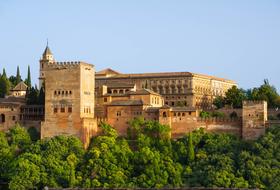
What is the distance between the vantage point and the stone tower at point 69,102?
63906 mm

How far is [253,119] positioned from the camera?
62562 millimetres

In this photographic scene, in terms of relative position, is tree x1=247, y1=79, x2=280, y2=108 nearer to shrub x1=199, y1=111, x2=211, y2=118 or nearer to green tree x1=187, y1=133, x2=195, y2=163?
shrub x1=199, y1=111, x2=211, y2=118

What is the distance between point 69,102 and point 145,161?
296 inches

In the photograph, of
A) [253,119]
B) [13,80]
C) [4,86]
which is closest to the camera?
[253,119]

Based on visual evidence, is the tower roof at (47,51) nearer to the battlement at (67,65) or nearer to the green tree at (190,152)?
the battlement at (67,65)

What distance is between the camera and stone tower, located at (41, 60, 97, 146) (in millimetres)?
63906

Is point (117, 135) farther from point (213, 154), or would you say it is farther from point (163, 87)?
point (163, 87)

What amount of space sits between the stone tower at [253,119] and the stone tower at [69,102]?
11.2 meters

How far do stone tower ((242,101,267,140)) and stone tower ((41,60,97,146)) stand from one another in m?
11.2

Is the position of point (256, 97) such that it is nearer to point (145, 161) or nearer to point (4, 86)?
point (145, 161)

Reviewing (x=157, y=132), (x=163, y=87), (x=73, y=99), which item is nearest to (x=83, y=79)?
(x=73, y=99)

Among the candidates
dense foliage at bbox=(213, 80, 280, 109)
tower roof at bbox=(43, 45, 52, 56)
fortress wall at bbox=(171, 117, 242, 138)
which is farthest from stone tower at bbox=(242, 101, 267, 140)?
tower roof at bbox=(43, 45, 52, 56)

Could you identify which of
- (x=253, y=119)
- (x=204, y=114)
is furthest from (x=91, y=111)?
(x=253, y=119)

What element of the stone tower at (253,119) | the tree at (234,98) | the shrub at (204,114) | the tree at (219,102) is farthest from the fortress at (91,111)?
the tree at (219,102)
